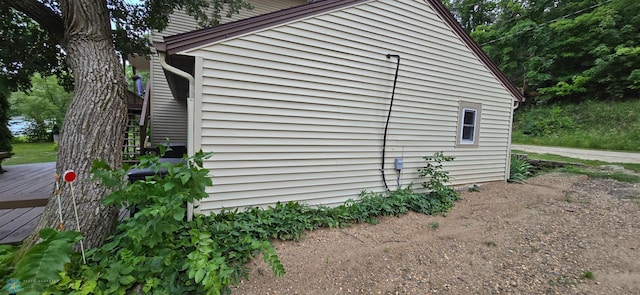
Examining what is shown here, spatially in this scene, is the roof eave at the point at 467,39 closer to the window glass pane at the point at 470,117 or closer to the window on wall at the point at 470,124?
the window on wall at the point at 470,124

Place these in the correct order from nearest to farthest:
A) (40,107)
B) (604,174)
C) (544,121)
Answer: (604,174) < (544,121) < (40,107)

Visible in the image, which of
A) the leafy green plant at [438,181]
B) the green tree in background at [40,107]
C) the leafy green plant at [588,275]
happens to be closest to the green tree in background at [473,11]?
the leafy green plant at [438,181]

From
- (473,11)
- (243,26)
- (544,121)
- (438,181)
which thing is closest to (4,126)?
(243,26)

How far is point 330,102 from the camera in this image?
4043 millimetres

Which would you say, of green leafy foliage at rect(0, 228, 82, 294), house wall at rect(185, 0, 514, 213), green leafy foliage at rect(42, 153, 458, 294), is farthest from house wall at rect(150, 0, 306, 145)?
green leafy foliage at rect(0, 228, 82, 294)

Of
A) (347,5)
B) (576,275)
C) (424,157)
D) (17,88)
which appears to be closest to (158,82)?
(17,88)

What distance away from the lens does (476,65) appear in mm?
5781

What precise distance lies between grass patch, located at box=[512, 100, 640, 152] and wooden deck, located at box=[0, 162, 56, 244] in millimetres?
17980

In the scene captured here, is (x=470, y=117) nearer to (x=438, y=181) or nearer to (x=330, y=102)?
(x=438, y=181)

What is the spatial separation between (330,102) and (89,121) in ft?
9.41

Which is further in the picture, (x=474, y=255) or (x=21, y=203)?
(x=474, y=255)

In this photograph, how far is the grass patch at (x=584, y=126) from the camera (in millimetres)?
11844

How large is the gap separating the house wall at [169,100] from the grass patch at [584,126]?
50.2 ft

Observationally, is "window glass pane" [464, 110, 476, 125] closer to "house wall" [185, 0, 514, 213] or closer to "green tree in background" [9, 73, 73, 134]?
"house wall" [185, 0, 514, 213]
